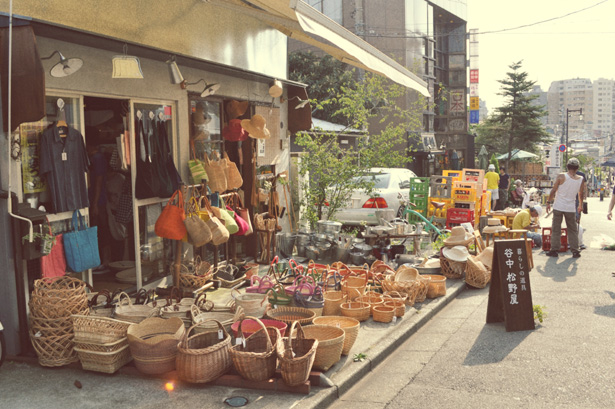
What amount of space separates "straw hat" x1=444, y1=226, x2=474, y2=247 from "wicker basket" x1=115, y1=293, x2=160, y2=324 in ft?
19.0

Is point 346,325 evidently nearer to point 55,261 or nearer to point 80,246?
point 80,246

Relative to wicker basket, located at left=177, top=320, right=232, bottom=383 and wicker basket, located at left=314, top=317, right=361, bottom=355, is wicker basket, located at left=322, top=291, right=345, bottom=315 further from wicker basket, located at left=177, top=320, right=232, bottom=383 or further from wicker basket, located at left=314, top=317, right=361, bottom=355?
wicker basket, located at left=177, top=320, right=232, bottom=383

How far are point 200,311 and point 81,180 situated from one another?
2.15 metres

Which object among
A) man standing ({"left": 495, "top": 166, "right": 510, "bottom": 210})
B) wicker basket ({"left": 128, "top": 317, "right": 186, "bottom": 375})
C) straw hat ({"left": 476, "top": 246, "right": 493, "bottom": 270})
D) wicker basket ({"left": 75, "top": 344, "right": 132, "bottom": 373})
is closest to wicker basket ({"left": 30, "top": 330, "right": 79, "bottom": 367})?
wicker basket ({"left": 75, "top": 344, "right": 132, "bottom": 373})

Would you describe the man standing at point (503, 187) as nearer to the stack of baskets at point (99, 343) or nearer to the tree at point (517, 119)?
the stack of baskets at point (99, 343)

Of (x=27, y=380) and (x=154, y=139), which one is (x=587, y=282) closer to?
(x=154, y=139)

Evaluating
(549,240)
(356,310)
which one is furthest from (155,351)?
(549,240)

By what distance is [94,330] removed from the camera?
18.6 feet

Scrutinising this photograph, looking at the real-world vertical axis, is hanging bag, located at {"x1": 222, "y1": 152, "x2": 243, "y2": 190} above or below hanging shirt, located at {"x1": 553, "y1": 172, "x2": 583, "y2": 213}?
above

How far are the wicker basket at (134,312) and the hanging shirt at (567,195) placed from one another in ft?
30.3

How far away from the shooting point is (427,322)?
321 inches

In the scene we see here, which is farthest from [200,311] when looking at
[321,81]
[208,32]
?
[321,81]

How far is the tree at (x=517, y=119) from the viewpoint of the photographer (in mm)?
54969

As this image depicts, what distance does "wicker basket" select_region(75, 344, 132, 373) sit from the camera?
5.60 meters
